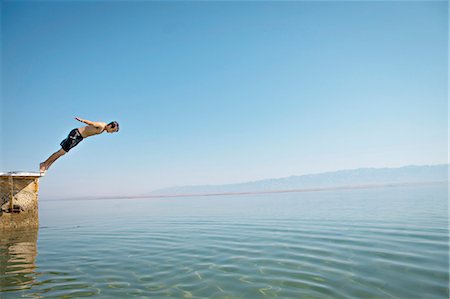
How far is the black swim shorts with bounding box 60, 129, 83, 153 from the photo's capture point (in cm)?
938

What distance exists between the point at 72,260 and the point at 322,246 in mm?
6245

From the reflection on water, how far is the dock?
472mm

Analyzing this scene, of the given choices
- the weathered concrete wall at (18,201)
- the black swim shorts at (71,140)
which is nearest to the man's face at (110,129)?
the black swim shorts at (71,140)

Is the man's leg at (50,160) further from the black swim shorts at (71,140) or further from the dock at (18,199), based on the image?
the dock at (18,199)

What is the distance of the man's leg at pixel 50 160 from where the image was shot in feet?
31.8

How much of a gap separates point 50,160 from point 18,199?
2.48 metres

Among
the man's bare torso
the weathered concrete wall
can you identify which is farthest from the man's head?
the weathered concrete wall

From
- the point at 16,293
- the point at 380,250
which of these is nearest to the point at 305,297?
the point at 380,250

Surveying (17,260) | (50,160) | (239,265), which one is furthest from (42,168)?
(239,265)

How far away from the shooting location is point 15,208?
10.8m

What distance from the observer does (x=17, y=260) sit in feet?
21.6

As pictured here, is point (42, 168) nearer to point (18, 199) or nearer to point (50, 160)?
point (50, 160)

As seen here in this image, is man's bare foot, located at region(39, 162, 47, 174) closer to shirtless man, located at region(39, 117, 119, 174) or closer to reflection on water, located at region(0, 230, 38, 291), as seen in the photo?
shirtless man, located at region(39, 117, 119, 174)

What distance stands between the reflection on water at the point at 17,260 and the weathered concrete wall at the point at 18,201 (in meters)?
0.45
